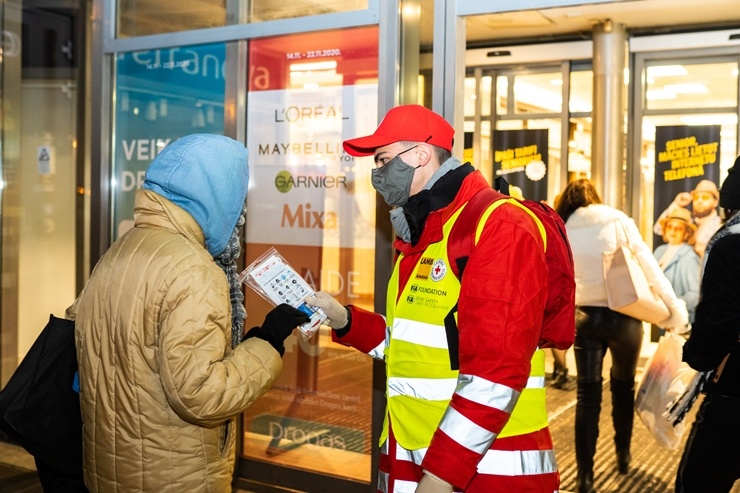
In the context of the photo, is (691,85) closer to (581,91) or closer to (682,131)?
(682,131)

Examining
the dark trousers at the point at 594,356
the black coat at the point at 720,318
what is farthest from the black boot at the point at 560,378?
the black coat at the point at 720,318

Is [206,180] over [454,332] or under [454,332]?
over

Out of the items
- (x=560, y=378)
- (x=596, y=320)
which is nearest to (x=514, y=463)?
(x=596, y=320)

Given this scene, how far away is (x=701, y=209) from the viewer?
857cm

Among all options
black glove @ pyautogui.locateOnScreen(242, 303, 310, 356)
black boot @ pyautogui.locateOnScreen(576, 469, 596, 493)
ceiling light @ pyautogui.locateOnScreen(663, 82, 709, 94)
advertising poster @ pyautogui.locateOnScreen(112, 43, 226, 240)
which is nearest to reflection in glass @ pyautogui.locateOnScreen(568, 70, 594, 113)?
ceiling light @ pyautogui.locateOnScreen(663, 82, 709, 94)

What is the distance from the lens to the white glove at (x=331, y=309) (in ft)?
8.99

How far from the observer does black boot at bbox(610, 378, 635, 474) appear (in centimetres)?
538

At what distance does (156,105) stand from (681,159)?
5931 mm

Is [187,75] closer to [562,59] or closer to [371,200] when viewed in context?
[371,200]

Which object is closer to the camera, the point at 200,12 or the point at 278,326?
the point at 278,326

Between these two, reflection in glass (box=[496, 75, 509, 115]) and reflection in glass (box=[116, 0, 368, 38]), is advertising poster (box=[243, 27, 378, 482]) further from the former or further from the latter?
reflection in glass (box=[496, 75, 509, 115])

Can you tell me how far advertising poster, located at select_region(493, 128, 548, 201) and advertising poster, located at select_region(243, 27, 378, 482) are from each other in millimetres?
5200

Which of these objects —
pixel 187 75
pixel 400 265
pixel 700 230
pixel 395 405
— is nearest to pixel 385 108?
pixel 187 75

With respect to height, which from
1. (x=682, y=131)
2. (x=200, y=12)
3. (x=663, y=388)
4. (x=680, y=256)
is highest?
(x=200, y=12)
